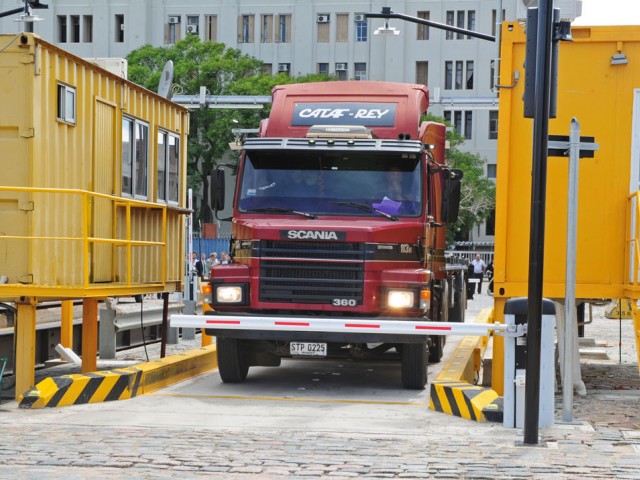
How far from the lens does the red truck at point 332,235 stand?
13.1m

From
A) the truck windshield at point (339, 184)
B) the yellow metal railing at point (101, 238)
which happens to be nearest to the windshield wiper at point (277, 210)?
the truck windshield at point (339, 184)

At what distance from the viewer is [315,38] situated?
3260 inches

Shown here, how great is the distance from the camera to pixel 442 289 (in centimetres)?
1673

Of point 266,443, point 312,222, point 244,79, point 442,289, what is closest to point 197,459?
point 266,443

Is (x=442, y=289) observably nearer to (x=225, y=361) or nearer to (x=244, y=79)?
(x=225, y=361)

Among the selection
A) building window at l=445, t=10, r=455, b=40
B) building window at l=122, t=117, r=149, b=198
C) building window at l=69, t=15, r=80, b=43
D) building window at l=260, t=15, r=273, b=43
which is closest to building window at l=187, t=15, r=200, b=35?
building window at l=260, t=15, r=273, b=43

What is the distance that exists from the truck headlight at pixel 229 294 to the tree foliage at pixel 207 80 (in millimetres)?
57138

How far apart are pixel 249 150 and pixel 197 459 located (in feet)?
19.7

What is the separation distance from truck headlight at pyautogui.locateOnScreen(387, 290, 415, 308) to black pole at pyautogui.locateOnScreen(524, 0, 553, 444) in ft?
11.5

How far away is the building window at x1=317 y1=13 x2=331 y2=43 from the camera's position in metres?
82.8

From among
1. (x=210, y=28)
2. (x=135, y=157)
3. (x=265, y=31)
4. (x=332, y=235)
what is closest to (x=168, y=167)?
(x=135, y=157)

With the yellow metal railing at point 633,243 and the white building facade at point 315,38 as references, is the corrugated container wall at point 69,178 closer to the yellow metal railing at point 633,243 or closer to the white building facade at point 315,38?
the yellow metal railing at point 633,243

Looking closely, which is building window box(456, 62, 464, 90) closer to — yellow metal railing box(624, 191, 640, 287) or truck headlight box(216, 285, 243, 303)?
yellow metal railing box(624, 191, 640, 287)

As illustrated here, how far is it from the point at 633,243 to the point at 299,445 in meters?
4.93
